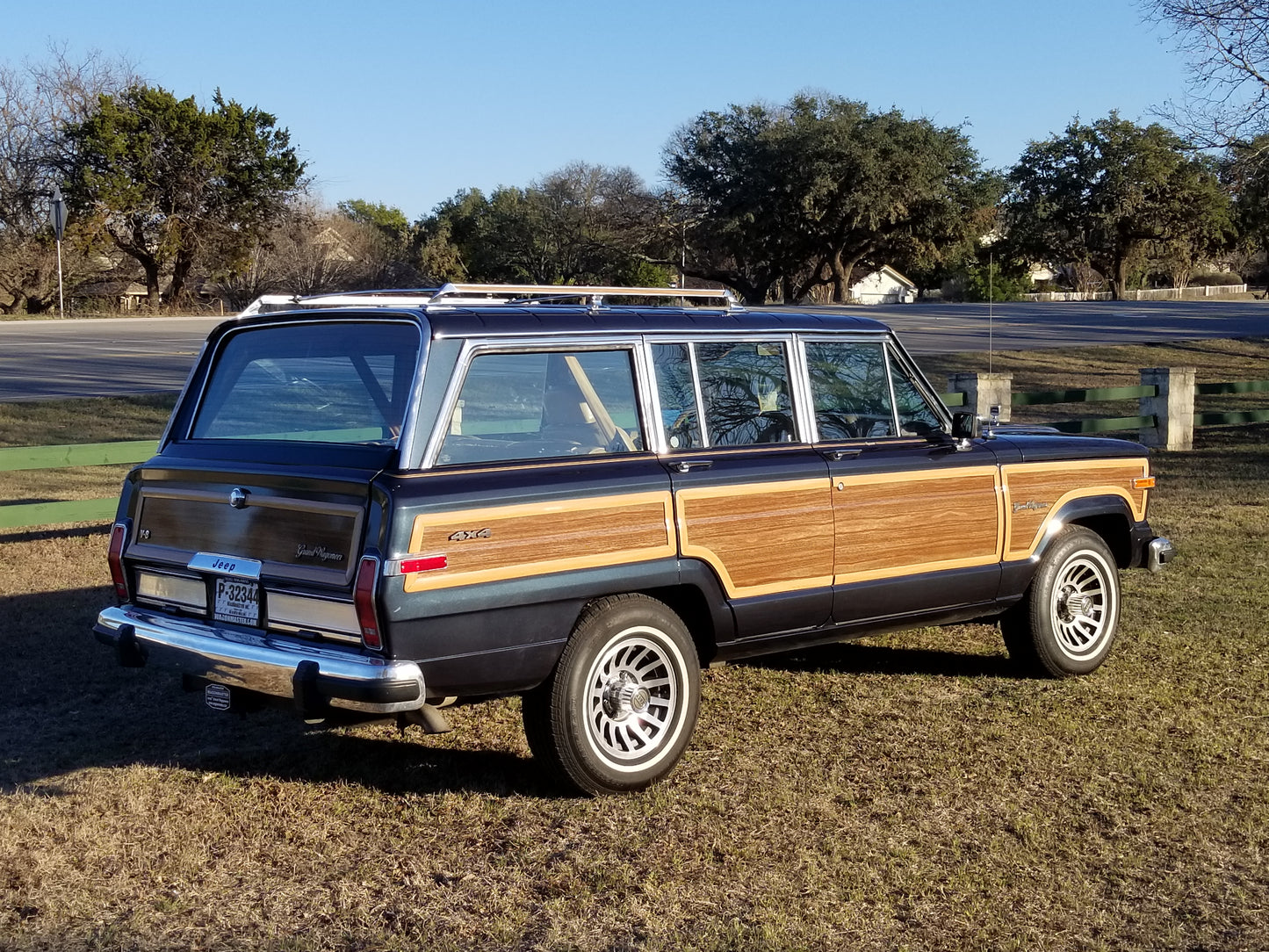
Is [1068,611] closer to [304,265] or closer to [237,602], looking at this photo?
[237,602]

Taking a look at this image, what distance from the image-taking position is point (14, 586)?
29.7 feet

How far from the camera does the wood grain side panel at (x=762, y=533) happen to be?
540 cm

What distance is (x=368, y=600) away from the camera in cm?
448

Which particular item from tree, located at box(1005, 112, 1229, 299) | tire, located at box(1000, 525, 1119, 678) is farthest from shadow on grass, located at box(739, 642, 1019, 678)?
tree, located at box(1005, 112, 1229, 299)

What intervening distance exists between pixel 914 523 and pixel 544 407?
1.93m

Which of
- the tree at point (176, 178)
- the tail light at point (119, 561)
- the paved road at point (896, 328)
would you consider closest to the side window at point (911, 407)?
the tail light at point (119, 561)

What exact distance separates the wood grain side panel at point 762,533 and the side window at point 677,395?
296 millimetres

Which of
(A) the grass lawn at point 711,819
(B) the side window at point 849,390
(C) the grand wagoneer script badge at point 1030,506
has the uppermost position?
(B) the side window at point 849,390

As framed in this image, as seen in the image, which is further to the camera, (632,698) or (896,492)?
(896,492)

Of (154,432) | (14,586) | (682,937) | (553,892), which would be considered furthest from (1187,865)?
(154,432)

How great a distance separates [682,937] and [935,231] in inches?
2328

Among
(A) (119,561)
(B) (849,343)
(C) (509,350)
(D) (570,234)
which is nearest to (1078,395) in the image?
(B) (849,343)

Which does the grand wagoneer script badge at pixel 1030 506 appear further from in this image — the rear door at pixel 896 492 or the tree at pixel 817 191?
the tree at pixel 817 191

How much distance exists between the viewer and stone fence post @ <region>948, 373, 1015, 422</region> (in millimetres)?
14227
